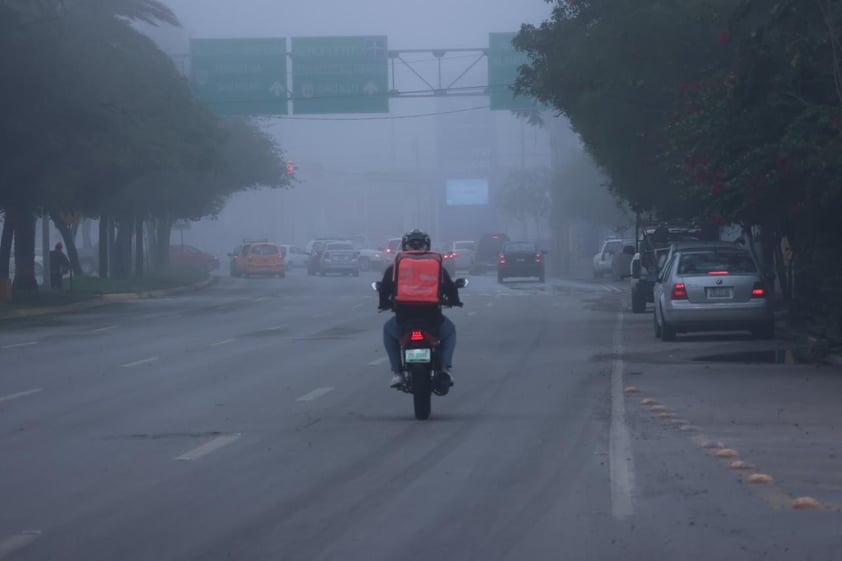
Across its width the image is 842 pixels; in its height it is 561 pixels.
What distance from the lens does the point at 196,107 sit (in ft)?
157

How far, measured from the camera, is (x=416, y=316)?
13.3 m

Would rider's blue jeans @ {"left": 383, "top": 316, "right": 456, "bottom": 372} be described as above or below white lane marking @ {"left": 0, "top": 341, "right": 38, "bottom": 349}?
above

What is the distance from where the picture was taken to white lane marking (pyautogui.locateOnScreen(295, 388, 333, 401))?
1548cm

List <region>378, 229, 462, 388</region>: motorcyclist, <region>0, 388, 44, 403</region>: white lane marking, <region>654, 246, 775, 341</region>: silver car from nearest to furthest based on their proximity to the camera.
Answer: <region>378, 229, 462, 388</region>: motorcyclist < <region>0, 388, 44, 403</region>: white lane marking < <region>654, 246, 775, 341</region>: silver car

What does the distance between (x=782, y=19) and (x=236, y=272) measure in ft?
177

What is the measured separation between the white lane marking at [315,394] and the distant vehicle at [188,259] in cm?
5976

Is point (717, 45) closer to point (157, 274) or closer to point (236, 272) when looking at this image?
point (157, 274)

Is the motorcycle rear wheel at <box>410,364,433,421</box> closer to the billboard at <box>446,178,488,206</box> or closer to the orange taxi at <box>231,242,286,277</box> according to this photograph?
the orange taxi at <box>231,242,286,277</box>

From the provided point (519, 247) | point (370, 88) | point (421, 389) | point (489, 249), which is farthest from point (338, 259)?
point (421, 389)

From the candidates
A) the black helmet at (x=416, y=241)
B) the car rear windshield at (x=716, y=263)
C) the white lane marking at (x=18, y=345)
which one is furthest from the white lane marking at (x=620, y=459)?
the white lane marking at (x=18, y=345)

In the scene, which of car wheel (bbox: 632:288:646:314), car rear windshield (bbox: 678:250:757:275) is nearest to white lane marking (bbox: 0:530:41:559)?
car rear windshield (bbox: 678:250:757:275)

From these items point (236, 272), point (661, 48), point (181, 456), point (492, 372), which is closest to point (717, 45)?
point (661, 48)

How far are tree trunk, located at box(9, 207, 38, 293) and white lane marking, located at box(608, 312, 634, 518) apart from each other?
27.5m

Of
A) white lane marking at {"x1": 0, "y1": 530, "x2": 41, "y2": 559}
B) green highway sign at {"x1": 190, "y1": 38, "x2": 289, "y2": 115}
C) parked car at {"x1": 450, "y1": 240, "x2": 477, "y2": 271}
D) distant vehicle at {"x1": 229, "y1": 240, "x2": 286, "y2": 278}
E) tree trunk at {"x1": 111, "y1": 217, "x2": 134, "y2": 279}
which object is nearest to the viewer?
white lane marking at {"x1": 0, "y1": 530, "x2": 41, "y2": 559}
